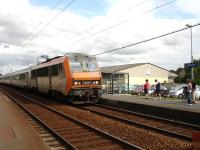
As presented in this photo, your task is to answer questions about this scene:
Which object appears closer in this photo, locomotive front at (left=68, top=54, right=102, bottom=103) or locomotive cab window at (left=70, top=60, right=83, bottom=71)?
locomotive front at (left=68, top=54, right=102, bottom=103)

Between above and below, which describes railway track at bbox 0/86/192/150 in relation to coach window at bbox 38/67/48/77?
below

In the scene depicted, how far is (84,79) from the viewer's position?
23672mm

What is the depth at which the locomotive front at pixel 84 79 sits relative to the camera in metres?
23.5

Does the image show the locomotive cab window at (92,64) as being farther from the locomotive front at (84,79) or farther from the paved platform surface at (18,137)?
the paved platform surface at (18,137)

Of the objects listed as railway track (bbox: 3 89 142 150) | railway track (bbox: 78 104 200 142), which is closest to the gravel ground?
railway track (bbox: 78 104 200 142)

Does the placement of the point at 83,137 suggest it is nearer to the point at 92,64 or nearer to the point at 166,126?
the point at 166,126

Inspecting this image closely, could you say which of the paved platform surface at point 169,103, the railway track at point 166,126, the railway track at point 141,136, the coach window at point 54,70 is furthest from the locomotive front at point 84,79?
the railway track at point 141,136

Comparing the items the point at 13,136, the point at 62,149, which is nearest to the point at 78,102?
the point at 13,136

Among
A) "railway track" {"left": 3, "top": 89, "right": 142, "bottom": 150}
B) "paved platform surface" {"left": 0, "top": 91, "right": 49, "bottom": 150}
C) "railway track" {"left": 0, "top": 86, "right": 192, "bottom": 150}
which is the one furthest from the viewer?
"railway track" {"left": 3, "top": 89, "right": 142, "bottom": 150}

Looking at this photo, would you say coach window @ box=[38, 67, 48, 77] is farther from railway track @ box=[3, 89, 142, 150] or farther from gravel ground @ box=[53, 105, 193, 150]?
gravel ground @ box=[53, 105, 193, 150]

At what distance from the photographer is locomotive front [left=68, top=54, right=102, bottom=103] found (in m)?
23.5

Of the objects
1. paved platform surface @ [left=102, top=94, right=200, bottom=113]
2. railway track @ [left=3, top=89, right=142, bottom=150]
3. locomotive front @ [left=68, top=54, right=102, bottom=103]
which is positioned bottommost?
railway track @ [left=3, top=89, right=142, bottom=150]

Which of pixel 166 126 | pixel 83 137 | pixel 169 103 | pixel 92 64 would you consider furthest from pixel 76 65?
pixel 83 137

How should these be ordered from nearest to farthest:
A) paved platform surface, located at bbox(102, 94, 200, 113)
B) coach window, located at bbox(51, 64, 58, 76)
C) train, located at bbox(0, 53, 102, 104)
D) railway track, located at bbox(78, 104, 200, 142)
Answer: railway track, located at bbox(78, 104, 200, 142)
paved platform surface, located at bbox(102, 94, 200, 113)
train, located at bbox(0, 53, 102, 104)
coach window, located at bbox(51, 64, 58, 76)
